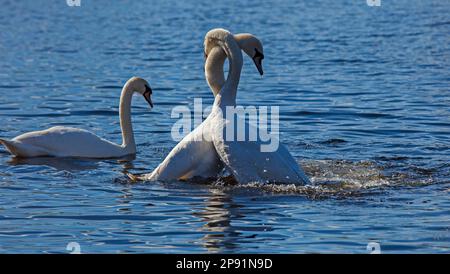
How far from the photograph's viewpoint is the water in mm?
9734

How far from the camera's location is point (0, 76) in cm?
2189

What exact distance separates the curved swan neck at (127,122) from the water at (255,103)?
0.28 meters

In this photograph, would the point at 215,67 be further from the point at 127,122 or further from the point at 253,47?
the point at 127,122

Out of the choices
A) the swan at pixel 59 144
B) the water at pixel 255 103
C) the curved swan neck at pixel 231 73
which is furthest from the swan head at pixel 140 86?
the curved swan neck at pixel 231 73

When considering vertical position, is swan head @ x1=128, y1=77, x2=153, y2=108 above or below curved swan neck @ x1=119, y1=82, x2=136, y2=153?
above

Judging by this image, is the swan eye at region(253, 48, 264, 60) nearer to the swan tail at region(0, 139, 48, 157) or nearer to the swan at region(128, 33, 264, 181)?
the swan at region(128, 33, 264, 181)

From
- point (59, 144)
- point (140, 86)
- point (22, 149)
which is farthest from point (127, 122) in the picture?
point (22, 149)

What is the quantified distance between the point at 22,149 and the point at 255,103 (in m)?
5.84

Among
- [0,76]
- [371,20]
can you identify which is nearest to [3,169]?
[0,76]

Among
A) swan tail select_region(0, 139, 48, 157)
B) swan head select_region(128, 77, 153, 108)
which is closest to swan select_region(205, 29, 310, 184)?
swan tail select_region(0, 139, 48, 157)

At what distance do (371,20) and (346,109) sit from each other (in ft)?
44.5

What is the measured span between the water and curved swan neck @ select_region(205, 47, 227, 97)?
1342mm

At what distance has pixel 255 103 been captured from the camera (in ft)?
59.8
